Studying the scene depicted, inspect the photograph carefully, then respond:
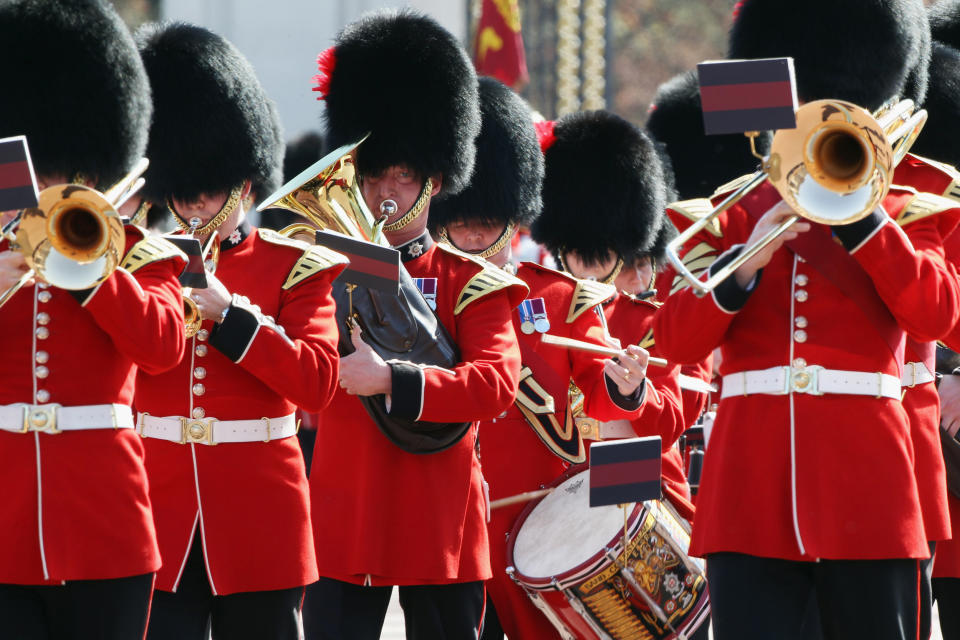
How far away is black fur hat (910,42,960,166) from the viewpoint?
205 inches

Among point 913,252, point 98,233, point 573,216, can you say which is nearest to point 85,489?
point 98,233

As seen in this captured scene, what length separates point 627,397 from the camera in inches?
182

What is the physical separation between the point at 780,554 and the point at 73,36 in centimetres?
183

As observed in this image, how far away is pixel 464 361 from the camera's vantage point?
14.1 ft

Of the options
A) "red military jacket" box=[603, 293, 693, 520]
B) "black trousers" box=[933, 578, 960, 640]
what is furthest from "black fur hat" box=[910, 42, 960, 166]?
"black trousers" box=[933, 578, 960, 640]

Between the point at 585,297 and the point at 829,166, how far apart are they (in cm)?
147

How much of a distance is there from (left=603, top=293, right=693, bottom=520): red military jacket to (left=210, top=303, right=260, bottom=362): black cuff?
3.98 ft

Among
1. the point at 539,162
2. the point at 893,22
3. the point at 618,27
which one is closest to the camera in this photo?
the point at 893,22

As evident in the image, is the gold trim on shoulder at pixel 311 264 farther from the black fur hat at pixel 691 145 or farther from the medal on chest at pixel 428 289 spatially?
the black fur hat at pixel 691 145

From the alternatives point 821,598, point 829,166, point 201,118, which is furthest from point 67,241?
point 821,598

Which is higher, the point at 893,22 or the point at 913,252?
the point at 893,22

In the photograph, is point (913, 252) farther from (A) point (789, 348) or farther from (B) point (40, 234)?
(B) point (40, 234)

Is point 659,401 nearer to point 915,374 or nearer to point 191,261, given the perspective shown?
point 915,374

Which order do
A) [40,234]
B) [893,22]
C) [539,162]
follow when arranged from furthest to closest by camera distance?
[539,162] < [893,22] < [40,234]
